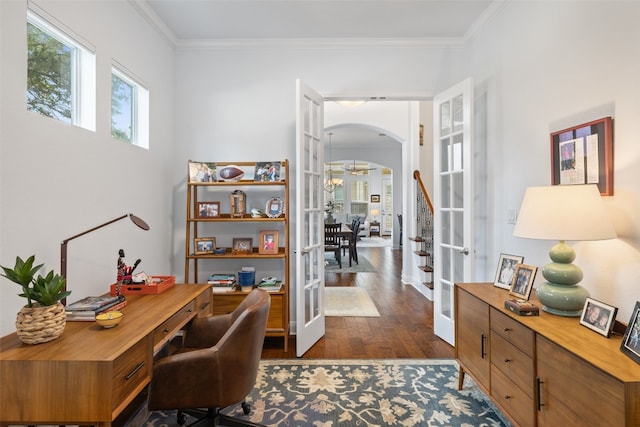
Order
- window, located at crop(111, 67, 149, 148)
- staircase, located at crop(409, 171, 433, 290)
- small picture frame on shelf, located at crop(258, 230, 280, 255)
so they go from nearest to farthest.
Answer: window, located at crop(111, 67, 149, 148) → small picture frame on shelf, located at crop(258, 230, 280, 255) → staircase, located at crop(409, 171, 433, 290)

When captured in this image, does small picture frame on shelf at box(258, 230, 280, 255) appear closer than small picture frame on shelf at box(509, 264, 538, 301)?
No

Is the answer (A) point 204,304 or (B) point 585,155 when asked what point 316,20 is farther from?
(A) point 204,304

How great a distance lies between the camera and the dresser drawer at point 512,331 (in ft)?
5.21

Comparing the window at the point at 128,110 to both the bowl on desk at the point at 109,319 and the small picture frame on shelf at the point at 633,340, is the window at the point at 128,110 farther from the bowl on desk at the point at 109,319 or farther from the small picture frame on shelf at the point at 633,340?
the small picture frame on shelf at the point at 633,340

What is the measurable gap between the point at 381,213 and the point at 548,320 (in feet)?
40.0

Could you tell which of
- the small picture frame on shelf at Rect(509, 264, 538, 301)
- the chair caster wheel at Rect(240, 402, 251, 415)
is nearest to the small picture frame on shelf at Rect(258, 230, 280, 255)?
the chair caster wheel at Rect(240, 402, 251, 415)

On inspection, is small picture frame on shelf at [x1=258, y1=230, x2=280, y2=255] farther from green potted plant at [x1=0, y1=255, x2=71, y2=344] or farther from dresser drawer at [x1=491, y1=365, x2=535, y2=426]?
dresser drawer at [x1=491, y1=365, x2=535, y2=426]

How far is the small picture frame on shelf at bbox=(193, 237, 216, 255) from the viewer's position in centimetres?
316

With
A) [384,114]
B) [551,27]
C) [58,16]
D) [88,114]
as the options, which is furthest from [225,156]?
[384,114]

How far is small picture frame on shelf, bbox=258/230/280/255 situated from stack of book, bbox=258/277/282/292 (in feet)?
0.92

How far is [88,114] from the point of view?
218cm

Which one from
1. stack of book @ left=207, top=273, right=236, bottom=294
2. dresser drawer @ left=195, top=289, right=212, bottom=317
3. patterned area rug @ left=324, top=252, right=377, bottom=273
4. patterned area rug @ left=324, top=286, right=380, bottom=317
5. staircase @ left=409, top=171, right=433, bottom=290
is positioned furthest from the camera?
patterned area rug @ left=324, top=252, right=377, bottom=273

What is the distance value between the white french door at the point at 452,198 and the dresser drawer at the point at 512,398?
44.4 inches

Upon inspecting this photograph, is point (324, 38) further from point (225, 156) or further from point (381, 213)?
point (381, 213)
